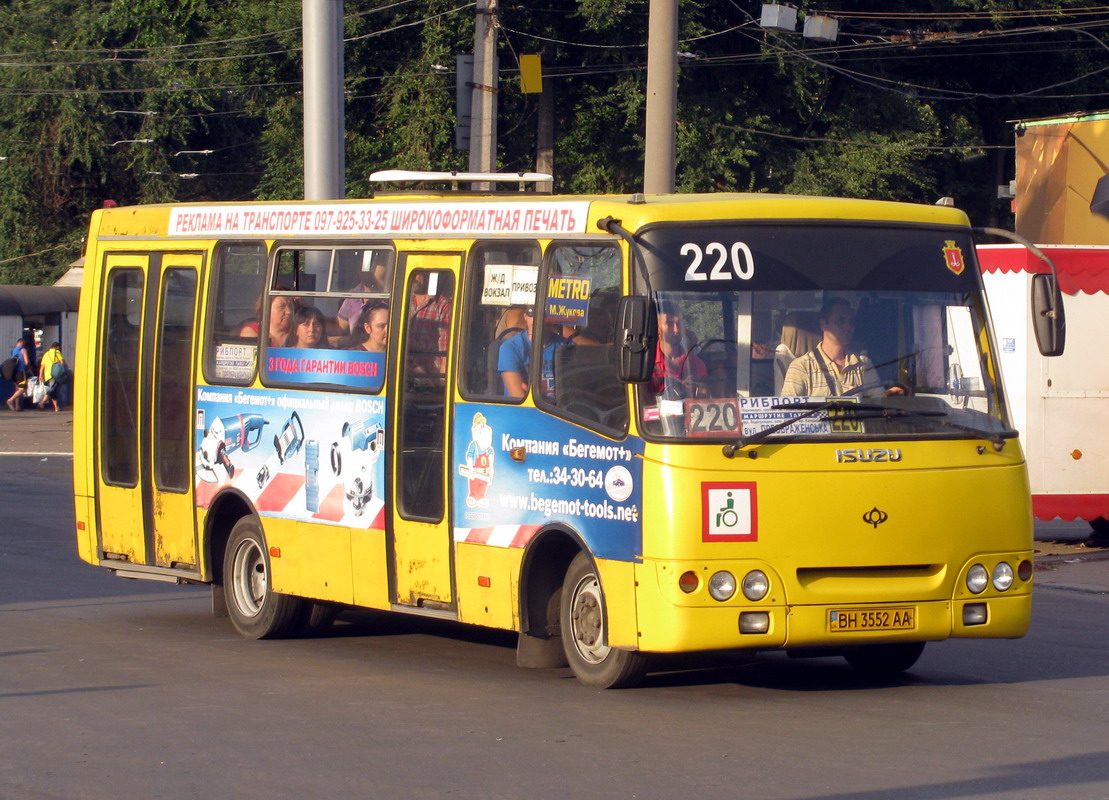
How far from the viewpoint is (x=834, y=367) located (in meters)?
8.54

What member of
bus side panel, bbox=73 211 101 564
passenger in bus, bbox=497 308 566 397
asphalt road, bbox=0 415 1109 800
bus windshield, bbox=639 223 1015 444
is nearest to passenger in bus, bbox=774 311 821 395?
bus windshield, bbox=639 223 1015 444

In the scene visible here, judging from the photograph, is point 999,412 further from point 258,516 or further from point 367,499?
point 258,516

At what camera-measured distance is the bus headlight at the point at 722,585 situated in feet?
26.9

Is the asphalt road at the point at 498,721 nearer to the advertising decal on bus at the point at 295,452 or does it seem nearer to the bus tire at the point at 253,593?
the bus tire at the point at 253,593

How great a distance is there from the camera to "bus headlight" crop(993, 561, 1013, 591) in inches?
343

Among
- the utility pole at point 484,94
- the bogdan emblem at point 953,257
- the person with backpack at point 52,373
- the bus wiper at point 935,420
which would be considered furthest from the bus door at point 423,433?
the person with backpack at point 52,373

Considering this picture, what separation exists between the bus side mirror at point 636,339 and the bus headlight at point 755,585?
108cm

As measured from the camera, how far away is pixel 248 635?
11.6 meters

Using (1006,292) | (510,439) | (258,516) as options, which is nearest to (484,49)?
(1006,292)

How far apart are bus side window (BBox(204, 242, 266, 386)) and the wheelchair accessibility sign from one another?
4.29m

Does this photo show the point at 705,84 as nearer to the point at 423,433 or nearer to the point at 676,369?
the point at 423,433

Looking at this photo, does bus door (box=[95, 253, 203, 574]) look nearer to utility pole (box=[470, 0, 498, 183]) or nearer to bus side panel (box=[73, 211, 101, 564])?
bus side panel (box=[73, 211, 101, 564])

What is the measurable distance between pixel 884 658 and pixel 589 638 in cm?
178

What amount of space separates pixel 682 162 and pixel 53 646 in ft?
103
